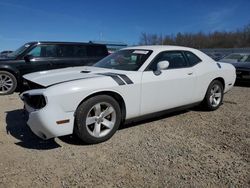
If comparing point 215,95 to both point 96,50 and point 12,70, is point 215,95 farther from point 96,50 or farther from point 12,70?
point 12,70

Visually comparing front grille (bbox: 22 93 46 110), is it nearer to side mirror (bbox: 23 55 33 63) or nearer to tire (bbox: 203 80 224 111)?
tire (bbox: 203 80 224 111)

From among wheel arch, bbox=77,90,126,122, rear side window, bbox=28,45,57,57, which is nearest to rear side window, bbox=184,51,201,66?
wheel arch, bbox=77,90,126,122

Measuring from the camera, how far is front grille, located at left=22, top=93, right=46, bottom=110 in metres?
3.20

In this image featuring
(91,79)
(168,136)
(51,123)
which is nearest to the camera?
(51,123)

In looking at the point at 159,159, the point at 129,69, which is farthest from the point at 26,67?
the point at 159,159

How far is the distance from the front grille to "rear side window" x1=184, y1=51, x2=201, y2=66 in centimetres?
299

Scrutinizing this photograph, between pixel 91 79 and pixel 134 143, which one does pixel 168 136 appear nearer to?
pixel 134 143

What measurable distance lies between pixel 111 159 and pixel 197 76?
8.58 feet

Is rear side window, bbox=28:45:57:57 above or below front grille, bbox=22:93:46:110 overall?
above

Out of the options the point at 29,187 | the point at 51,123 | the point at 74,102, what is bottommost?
the point at 29,187

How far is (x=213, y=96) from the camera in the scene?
5406 mm

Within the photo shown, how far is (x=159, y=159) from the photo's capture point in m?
3.13

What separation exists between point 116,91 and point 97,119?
1.64ft

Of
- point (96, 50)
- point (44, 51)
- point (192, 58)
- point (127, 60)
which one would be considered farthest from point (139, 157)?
point (96, 50)
